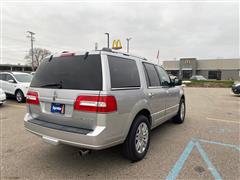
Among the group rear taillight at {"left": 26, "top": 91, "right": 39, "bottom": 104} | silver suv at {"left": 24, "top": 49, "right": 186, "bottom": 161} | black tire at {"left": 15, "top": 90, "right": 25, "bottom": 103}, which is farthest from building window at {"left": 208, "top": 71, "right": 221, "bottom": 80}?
rear taillight at {"left": 26, "top": 91, "right": 39, "bottom": 104}

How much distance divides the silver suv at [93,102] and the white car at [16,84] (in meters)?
6.61

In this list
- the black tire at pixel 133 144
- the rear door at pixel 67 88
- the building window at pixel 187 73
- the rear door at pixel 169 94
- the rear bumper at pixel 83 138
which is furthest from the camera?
the building window at pixel 187 73

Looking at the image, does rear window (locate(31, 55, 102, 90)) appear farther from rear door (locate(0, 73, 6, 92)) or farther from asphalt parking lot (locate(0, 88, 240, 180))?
rear door (locate(0, 73, 6, 92))

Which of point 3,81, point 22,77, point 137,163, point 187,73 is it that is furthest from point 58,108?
point 187,73

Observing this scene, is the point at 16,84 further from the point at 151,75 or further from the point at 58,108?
the point at 151,75

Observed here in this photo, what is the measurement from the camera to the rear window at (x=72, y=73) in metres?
2.36

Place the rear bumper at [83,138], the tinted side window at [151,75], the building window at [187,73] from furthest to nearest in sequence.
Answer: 1. the building window at [187,73]
2. the tinted side window at [151,75]
3. the rear bumper at [83,138]

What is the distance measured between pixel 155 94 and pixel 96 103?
1.61 m

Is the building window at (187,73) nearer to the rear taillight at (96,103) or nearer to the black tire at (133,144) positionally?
the black tire at (133,144)

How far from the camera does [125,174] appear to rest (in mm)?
2533

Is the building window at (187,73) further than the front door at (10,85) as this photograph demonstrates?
Yes

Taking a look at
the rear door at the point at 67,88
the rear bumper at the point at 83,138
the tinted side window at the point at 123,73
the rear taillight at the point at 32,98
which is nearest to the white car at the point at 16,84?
the rear taillight at the point at 32,98

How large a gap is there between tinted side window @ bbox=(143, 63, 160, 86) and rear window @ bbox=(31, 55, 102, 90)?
1337 mm

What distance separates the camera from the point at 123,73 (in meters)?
2.72
